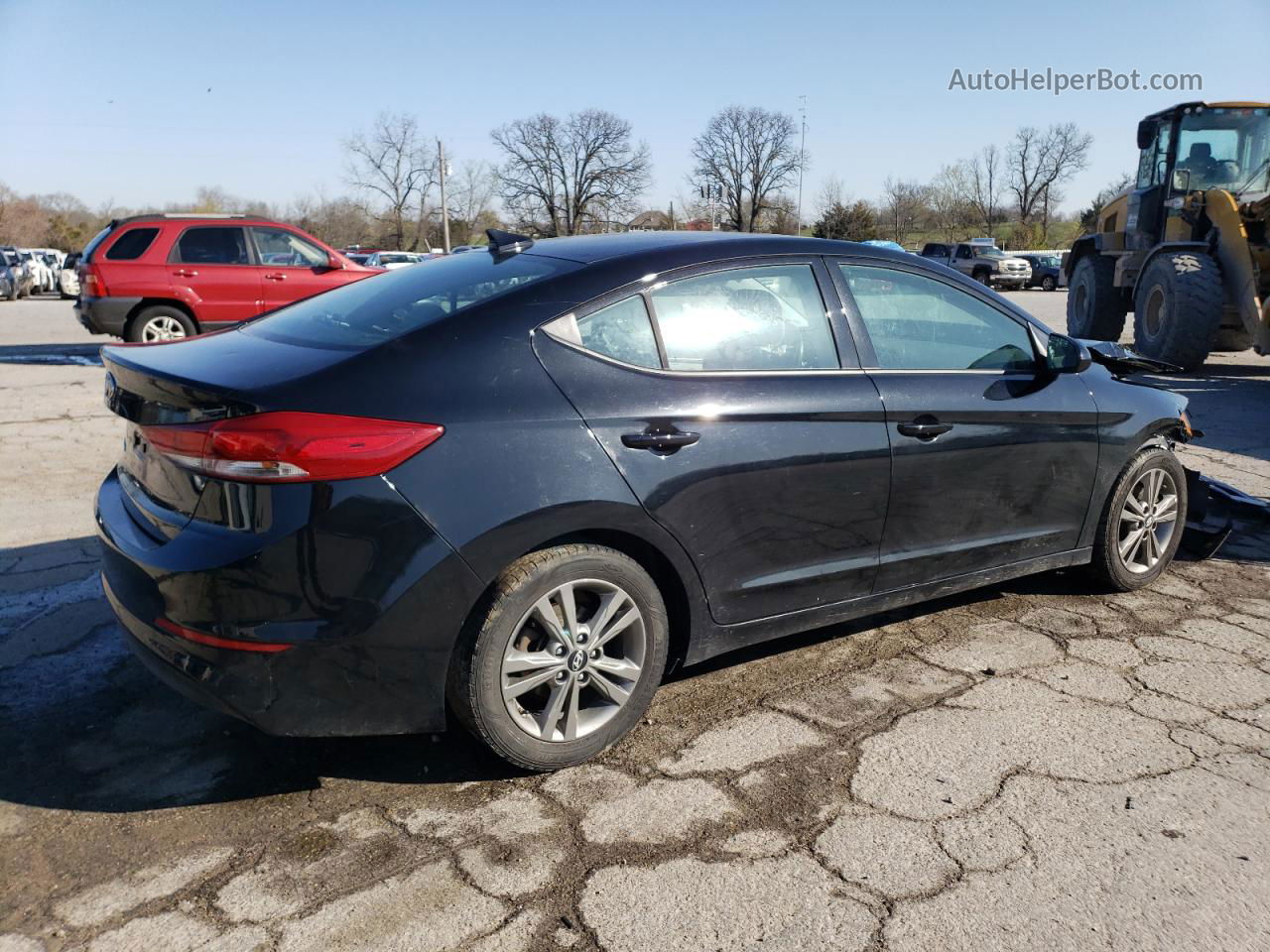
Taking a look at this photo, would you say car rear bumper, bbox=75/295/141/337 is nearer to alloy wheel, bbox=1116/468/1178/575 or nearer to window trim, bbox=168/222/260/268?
window trim, bbox=168/222/260/268

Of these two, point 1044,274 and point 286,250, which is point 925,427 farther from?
point 1044,274

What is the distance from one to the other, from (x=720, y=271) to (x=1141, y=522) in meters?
2.49

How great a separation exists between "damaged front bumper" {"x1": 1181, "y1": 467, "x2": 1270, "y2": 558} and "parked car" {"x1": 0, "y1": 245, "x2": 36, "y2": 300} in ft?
113

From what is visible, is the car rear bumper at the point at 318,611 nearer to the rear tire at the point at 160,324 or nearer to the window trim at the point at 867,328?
the window trim at the point at 867,328

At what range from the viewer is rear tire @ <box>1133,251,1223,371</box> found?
36.4 feet

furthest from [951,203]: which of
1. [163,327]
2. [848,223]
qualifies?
[163,327]

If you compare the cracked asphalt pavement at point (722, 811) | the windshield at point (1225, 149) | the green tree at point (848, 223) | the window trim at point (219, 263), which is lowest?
the cracked asphalt pavement at point (722, 811)

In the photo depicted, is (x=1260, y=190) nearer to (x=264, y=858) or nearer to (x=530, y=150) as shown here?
(x=264, y=858)

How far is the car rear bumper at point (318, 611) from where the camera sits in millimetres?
2564

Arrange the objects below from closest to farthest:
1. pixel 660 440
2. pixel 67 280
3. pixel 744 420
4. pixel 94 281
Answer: pixel 660 440 < pixel 744 420 < pixel 94 281 < pixel 67 280

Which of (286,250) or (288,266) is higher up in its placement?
(286,250)

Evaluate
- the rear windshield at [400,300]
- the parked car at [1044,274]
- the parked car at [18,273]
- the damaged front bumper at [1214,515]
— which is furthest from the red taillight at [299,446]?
the parked car at [1044,274]

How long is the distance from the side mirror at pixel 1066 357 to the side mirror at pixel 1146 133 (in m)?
10.4

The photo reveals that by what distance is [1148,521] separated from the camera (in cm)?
457
